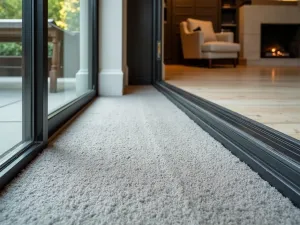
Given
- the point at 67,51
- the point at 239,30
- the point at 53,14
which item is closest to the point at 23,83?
the point at 53,14

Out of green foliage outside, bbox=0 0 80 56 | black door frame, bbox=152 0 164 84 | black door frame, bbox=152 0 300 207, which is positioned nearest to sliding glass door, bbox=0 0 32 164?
green foliage outside, bbox=0 0 80 56

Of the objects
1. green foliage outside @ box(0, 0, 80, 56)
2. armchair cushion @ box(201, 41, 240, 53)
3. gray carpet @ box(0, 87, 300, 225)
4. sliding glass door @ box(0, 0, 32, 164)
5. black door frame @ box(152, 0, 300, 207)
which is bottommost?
gray carpet @ box(0, 87, 300, 225)

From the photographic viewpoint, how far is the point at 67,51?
143cm

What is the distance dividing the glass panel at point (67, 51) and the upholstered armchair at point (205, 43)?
417 cm

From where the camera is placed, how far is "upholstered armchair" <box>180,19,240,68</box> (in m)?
5.95

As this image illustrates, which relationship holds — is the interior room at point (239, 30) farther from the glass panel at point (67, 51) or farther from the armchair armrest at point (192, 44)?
the glass panel at point (67, 51)

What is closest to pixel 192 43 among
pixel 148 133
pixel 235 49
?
pixel 235 49

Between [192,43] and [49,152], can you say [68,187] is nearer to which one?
[49,152]

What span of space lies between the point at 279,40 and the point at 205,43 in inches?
93.1

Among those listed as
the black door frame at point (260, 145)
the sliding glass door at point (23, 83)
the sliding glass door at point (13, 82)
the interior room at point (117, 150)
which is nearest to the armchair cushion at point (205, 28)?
the interior room at point (117, 150)

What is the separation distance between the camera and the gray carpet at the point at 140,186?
1.59 feet

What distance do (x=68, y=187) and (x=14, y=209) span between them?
108mm

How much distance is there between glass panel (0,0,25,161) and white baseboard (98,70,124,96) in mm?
1442

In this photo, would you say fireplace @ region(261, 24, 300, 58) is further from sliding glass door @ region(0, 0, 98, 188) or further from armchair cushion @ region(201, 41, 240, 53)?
sliding glass door @ region(0, 0, 98, 188)
